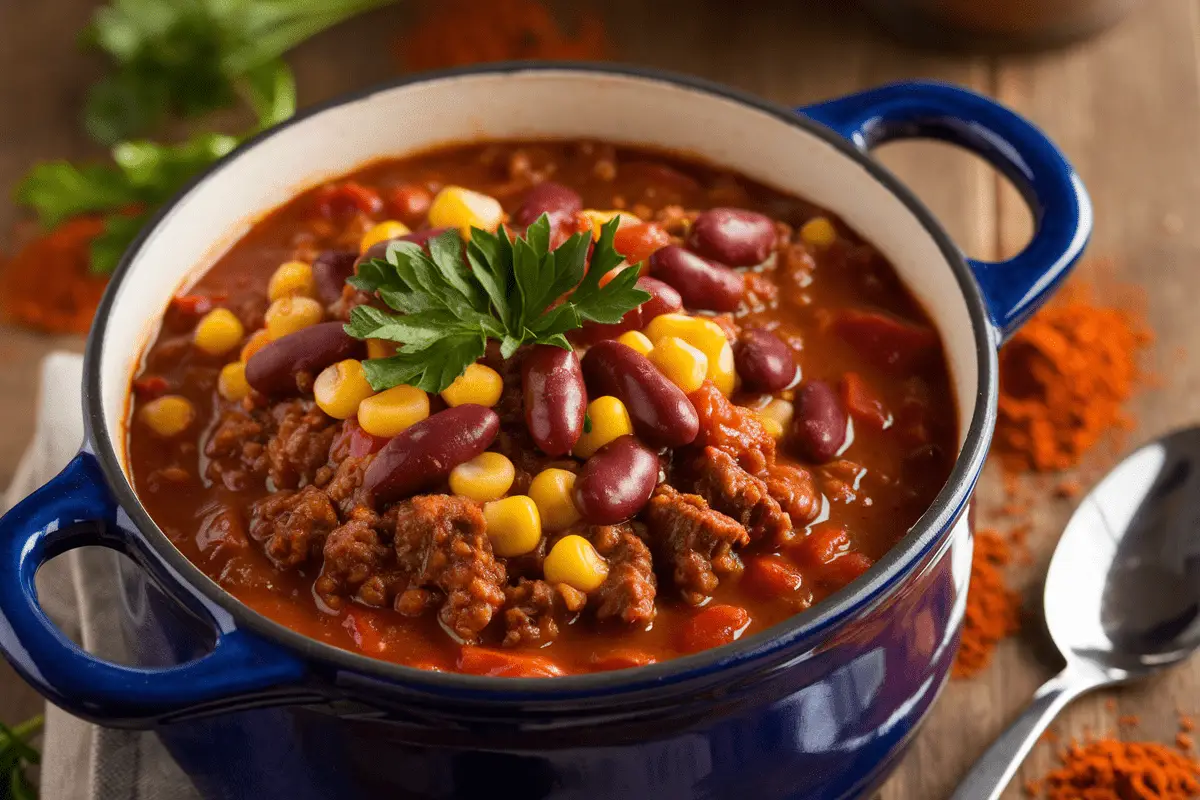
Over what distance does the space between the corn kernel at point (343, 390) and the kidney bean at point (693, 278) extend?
740 mm

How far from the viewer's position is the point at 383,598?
2805mm

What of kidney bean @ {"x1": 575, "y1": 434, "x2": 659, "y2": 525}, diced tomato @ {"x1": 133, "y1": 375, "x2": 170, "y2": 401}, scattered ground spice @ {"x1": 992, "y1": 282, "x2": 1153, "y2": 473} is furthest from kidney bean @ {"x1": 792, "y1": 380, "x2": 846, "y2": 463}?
diced tomato @ {"x1": 133, "y1": 375, "x2": 170, "y2": 401}

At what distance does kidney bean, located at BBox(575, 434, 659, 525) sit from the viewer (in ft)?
9.11

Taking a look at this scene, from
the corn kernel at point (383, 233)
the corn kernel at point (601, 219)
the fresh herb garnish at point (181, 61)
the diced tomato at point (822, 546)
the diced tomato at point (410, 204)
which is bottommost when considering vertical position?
the diced tomato at point (822, 546)

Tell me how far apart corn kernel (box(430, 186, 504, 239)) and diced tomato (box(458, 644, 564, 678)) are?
1.14 m

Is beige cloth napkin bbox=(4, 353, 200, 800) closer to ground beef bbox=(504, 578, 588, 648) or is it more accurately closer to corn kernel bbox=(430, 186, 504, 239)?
corn kernel bbox=(430, 186, 504, 239)

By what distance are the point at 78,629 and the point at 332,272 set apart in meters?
1.33

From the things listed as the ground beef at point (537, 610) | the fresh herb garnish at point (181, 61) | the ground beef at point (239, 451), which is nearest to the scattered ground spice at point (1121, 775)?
the ground beef at point (537, 610)

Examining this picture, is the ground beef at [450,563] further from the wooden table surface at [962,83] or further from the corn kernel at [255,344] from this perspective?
the wooden table surface at [962,83]

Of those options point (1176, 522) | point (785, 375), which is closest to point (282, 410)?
point (785, 375)

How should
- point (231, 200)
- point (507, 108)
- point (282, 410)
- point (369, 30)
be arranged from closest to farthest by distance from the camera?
point (282, 410)
point (231, 200)
point (507, 108)
point (369, 30)

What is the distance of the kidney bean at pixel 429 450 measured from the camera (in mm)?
2789

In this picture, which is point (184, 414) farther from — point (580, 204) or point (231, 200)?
point (580, 204)

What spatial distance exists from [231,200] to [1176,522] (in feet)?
8.78
